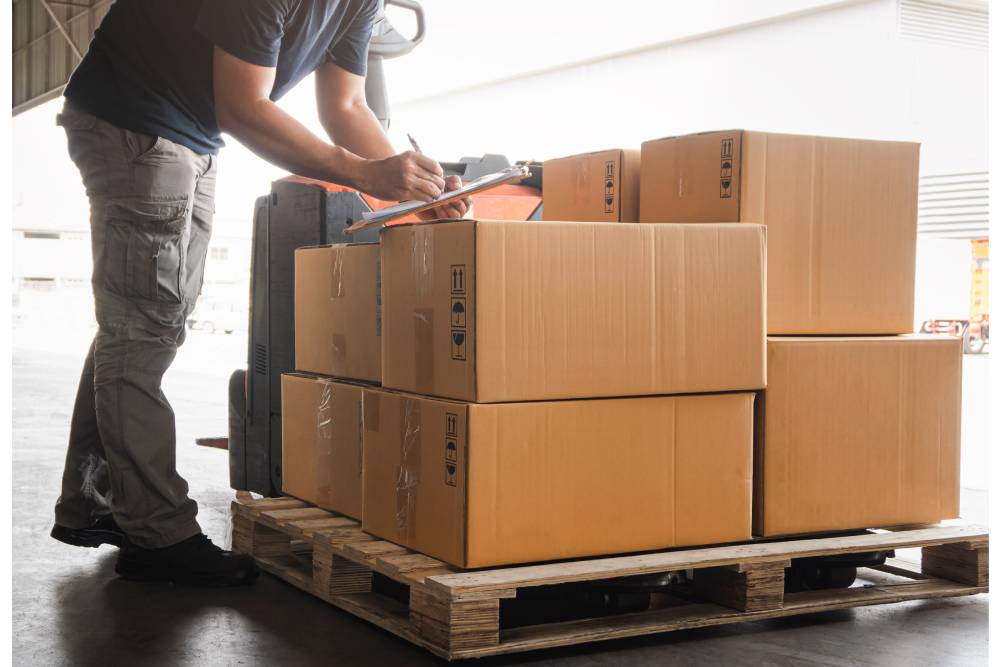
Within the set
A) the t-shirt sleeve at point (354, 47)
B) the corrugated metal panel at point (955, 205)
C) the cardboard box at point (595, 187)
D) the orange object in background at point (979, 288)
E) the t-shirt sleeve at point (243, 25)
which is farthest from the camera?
the orange object in background at point (979, 288)

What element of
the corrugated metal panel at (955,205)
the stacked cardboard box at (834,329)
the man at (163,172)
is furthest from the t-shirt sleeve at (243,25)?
the corrugated metal panel at (955,205)

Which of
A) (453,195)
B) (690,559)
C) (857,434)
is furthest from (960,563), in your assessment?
(453,195)

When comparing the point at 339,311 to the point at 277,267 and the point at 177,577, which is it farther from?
the point at 177,577

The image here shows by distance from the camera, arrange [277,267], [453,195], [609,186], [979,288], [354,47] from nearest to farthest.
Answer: [453,195] < [609,186] < [354,47] < [277,267] < [979,288]

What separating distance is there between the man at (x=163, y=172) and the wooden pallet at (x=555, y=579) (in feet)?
0.75

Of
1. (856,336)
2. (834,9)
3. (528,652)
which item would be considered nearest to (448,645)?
(528,652)

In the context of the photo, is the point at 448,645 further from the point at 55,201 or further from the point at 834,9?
the point at 55,201

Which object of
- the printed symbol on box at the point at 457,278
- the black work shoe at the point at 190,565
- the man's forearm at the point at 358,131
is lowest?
the black work shoe at the point at 190,565

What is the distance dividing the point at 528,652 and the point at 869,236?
1287 millimetres

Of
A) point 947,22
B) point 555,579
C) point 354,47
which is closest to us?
point 555,579

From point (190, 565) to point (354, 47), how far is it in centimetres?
142

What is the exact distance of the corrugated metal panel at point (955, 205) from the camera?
1182cm

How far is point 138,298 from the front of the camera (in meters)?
2.46

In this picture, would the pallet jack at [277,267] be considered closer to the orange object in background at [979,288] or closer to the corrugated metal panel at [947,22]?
the corrugated metal panel at [947,22]
